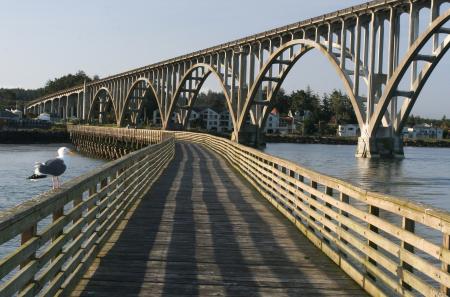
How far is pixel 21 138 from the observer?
108 meters

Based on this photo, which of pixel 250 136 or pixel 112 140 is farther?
pixel 250 136

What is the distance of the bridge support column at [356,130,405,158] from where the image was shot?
53.0 meters

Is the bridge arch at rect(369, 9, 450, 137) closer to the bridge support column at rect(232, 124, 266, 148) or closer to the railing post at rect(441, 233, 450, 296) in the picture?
the bridge support column at rect(232, 124, 266, 148)

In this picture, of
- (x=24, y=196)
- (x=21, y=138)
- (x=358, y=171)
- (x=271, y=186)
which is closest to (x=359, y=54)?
(x=358, y=171)

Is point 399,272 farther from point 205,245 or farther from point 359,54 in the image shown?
point 359,54

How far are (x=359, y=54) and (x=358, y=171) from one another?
15085 mm

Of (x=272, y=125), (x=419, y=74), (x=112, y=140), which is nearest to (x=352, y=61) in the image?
(x=419, y=74)

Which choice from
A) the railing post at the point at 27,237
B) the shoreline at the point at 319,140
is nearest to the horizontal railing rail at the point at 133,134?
the railing post at the point at 27,237

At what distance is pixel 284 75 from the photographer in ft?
221

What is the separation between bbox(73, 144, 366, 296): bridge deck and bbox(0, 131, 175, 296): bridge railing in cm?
27

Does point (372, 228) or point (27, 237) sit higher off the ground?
point (27, 237)

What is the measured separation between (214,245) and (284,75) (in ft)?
195

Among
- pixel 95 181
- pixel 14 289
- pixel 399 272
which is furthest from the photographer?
pixel 95 181

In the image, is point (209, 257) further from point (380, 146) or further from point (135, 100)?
point (135, 100)
